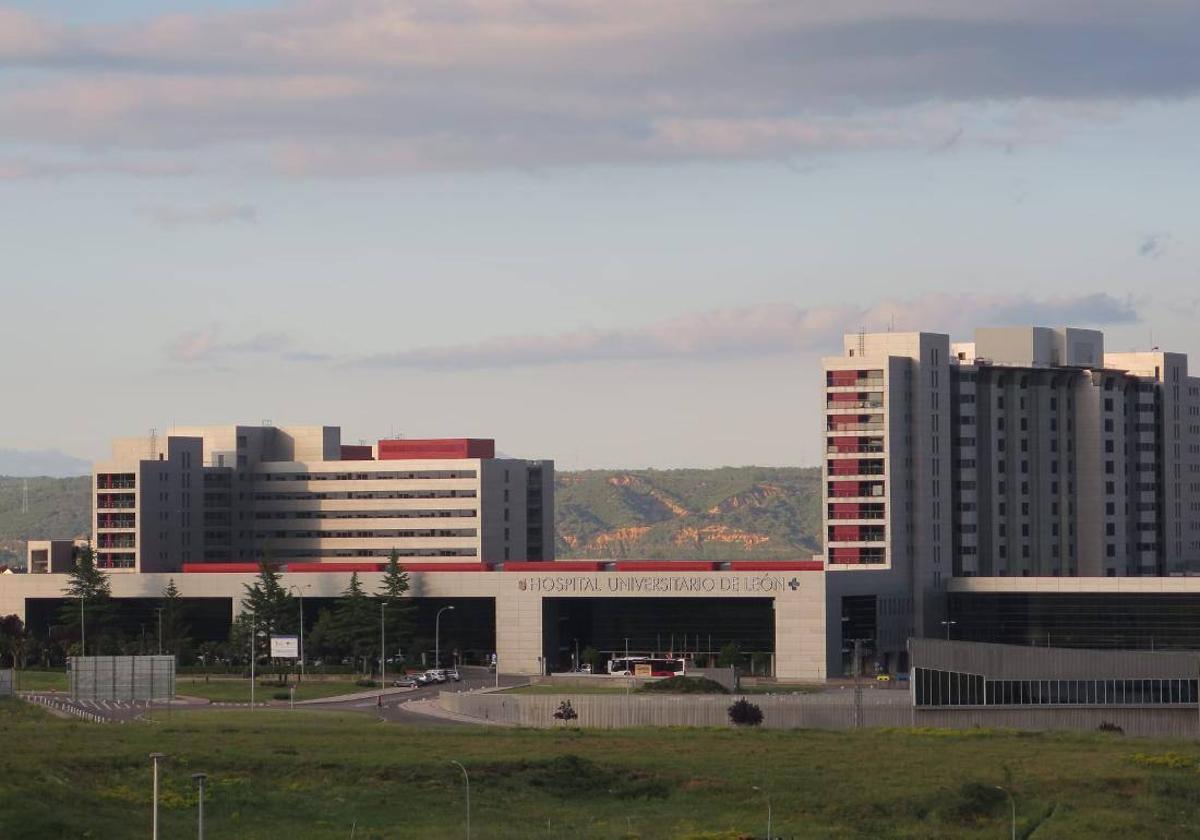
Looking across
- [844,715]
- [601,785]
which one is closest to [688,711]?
[844,715]

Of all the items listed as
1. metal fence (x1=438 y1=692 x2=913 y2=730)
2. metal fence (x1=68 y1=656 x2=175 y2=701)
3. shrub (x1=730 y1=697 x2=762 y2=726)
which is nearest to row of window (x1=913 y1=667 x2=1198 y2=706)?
metal fence (x1=438 y1=692 x2=913 y2=730)

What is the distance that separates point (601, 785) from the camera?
14150 cm

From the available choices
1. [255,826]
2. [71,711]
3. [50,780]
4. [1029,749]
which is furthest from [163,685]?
[1029,749]

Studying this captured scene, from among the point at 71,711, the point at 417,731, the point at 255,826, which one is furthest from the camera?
the point at 71,711

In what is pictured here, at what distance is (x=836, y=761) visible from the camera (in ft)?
496

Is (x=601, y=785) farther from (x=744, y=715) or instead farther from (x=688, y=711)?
(x=688, y=711)

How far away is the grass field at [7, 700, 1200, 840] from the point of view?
415 ft

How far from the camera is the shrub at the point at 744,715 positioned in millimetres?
180375

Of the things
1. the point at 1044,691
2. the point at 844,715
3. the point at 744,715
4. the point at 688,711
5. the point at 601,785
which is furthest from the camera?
the point at 688,711

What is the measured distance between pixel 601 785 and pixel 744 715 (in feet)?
133

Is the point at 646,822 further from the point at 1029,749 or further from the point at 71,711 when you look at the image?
the point at 71,711

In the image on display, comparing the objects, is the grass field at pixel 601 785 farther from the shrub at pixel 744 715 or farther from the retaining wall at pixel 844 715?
the shrub at pixel 744 715

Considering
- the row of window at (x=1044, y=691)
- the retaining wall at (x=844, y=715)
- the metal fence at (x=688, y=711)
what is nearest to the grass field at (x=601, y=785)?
the retaining wall at (x=844, y=715)

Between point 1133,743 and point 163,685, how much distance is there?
75674mm
